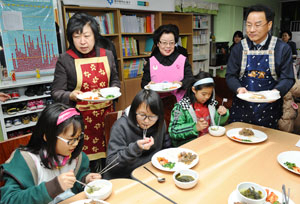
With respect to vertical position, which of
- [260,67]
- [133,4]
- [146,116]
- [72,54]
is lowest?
[146,116]

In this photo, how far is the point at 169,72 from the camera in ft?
8.02

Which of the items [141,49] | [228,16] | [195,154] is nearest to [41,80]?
[141,49]

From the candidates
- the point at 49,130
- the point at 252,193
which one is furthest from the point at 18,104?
the point at 252,193

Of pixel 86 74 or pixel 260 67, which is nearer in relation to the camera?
pixel 260 67

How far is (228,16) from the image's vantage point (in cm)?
624

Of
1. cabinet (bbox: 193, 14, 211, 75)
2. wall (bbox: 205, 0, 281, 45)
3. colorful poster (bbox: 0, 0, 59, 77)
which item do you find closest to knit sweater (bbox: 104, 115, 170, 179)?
colorful poster (bbox: 0, 0, 59, 77)

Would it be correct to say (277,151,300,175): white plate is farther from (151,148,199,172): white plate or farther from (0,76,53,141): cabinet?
(0,76,53,141): cabinet

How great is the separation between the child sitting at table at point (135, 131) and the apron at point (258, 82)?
32.0 inches

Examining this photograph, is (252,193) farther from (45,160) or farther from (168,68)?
(168,68)

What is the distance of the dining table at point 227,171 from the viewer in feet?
3.40

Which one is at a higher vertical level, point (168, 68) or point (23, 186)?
point (168, 68)

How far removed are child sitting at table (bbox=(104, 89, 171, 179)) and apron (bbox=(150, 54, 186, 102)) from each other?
0.88 metres

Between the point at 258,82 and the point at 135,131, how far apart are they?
3.50 ft

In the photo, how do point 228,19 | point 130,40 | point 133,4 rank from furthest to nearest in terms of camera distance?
point 228,19 → point 130,40 → point 133,4
